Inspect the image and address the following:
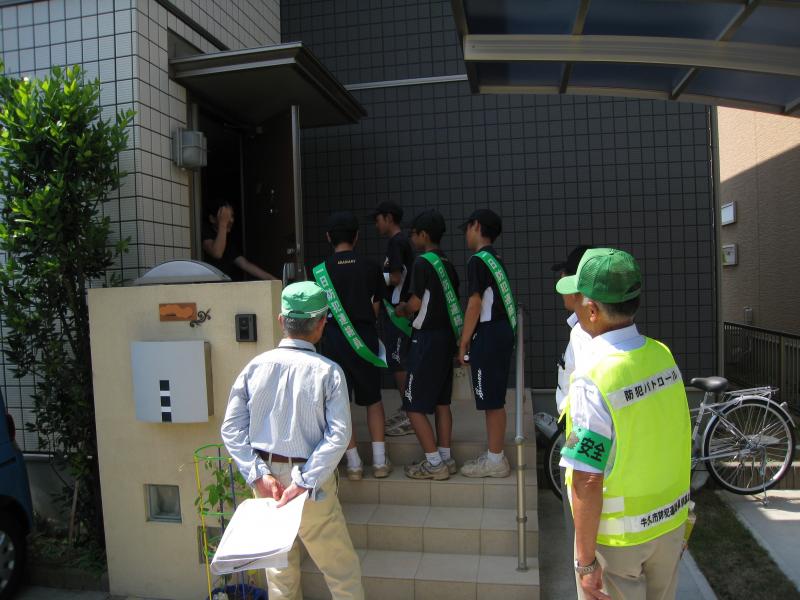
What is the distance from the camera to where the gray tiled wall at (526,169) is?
639 centimetres

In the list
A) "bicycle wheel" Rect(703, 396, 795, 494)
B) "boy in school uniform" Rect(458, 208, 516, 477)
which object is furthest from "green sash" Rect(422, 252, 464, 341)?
"bicycle wheel" Rect(703, 396, 795, 494)

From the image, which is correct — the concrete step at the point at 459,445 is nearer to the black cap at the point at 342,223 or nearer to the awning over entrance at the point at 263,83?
the black cap at the point at 342,223

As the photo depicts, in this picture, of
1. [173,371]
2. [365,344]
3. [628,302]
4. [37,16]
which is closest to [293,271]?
[365,344]

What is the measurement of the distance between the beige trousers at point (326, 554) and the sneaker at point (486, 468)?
58.9 inches

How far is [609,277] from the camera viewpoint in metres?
2.13

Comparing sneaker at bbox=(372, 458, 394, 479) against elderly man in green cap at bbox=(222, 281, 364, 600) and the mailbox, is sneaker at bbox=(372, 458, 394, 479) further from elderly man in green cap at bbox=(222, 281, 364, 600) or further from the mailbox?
elderly man in green cap at bbox=(222, 281, 364, 600)

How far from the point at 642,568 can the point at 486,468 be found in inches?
83.1

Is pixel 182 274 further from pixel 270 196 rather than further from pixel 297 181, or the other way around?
pixel 270 196

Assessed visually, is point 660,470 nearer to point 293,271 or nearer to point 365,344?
point 365,344

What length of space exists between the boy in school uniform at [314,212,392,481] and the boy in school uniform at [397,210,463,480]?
0.25m

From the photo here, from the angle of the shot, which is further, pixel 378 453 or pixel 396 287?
pixel 396 287

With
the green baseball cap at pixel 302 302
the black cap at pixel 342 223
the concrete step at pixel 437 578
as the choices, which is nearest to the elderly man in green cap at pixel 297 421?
the green baseball cap at pixel 302 302

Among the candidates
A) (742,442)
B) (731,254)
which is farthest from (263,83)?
(731,254)

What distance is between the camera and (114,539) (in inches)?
163
